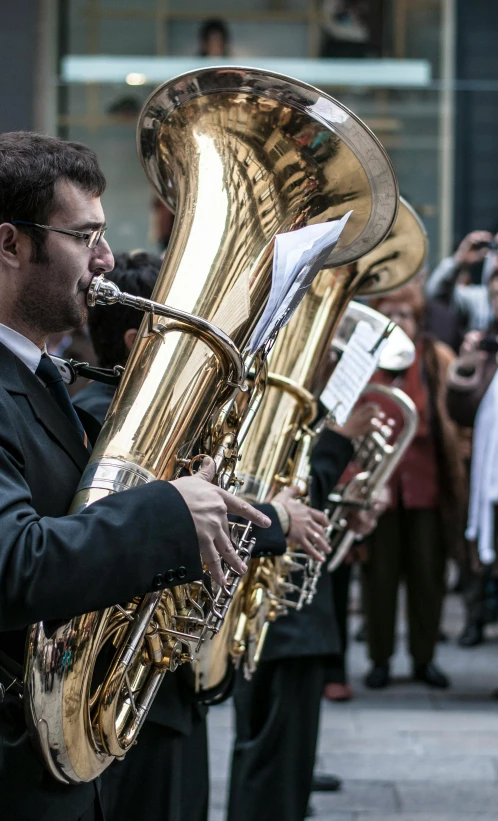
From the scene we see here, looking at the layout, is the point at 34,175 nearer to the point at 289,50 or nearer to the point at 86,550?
the point at 86,550

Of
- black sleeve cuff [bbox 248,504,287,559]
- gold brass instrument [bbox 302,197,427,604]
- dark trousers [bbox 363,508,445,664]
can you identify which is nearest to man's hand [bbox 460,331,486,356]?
dark trousers [bbox 363,508,445,664]

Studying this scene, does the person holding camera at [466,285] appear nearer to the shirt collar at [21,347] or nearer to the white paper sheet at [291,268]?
the white paper sheet at [291,268]

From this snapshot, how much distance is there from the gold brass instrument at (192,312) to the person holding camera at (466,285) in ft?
13.1

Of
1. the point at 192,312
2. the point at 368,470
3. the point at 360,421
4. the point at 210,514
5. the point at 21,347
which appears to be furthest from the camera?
the point at 368,470

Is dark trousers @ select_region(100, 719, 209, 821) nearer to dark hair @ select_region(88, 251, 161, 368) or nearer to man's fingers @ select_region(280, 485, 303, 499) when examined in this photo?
man's fingers @ select_region(280, 485, 303, 499)

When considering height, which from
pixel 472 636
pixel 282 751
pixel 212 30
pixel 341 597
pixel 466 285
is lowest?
pixel 472 636

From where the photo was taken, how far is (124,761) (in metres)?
2.37

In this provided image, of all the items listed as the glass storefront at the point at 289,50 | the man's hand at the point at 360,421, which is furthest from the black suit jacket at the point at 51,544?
the glass storefront at the point at 289,50

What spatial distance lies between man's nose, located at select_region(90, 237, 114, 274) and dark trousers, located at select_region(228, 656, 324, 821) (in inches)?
65.0

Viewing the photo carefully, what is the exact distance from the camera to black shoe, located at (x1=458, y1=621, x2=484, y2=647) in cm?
596

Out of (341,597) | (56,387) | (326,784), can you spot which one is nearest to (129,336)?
(56,387)

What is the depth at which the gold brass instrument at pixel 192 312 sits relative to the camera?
1779 mm

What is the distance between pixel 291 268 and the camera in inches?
75.7

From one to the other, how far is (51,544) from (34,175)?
579mm
